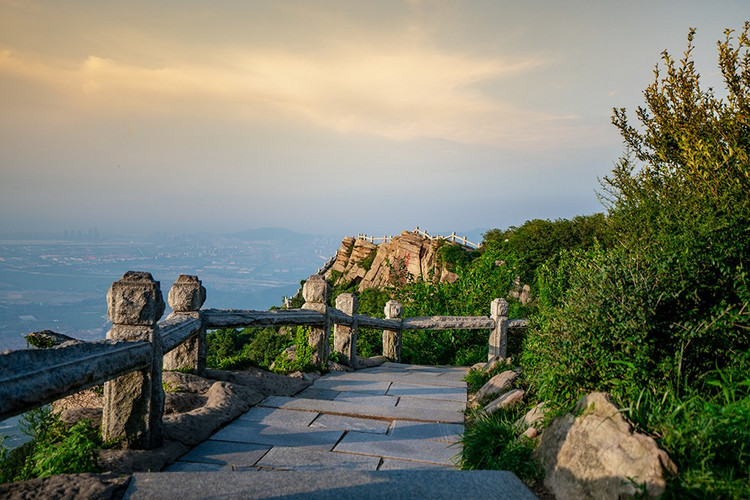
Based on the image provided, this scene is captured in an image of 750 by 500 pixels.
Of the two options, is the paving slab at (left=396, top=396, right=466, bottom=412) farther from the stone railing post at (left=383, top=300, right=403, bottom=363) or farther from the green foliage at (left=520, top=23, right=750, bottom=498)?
the stone railing post at (left=383, top=300, right=403, bottom=363)

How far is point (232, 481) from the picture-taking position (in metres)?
2.92

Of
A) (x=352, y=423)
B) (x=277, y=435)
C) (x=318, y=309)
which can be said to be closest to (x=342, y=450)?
(x=277, y=435)

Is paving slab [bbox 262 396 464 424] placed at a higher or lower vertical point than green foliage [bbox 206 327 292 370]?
higher

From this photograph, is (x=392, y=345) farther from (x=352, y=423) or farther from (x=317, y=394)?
(x=352, y=423)

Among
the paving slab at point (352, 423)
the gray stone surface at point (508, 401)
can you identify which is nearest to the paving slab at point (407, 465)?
the paving slab at point (352, 423)

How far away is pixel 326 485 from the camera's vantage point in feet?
9.53

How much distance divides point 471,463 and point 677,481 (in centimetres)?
156

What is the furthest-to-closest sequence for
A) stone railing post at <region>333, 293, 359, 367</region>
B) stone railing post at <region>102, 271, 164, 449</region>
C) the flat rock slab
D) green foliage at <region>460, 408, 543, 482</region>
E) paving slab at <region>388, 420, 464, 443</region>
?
stone railing post at <region>333, 293, 359, 367</region>
paving slab at <region>388, 420, 464, 443</region>
stone railing post at <region>102, 271, 164, 449</region>
green foliage at <region>460, 408, 543, 482</region>
the flat rock slab

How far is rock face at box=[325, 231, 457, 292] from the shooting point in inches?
Result: 1497

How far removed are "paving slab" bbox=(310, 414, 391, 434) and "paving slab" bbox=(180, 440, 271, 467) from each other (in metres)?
0.80

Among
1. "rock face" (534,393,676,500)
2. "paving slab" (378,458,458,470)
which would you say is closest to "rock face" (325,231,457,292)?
"paving slab" (378,458,458,470)

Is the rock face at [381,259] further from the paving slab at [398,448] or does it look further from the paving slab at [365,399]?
the paving slab at [398,448]

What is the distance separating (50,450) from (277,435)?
167 cm

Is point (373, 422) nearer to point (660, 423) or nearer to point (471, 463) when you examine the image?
point (471, 463)
